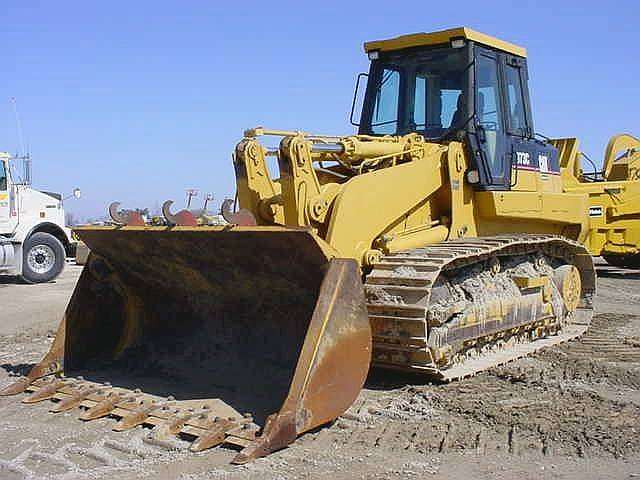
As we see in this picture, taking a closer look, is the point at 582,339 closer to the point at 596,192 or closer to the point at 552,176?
the point at 552,176

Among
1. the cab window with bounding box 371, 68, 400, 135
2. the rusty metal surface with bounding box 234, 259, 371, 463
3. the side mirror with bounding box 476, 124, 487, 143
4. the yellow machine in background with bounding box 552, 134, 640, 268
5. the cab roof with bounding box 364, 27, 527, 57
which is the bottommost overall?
the rusty metal surface with bounding box 234, 259, 371, 463

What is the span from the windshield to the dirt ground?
2.45 meters

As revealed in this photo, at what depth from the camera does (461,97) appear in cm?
784

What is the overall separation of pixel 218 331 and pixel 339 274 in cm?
181

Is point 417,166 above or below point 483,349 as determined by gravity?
above

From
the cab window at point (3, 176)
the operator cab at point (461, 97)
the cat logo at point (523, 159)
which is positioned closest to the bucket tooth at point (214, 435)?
the operator cab at point (461, 97)

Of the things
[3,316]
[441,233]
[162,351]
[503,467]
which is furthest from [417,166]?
[3,316]

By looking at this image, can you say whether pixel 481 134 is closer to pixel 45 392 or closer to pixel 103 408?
pixel 103 408

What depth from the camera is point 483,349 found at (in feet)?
23.5

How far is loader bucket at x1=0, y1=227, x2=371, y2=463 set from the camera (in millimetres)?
5105

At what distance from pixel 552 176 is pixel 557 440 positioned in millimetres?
4661

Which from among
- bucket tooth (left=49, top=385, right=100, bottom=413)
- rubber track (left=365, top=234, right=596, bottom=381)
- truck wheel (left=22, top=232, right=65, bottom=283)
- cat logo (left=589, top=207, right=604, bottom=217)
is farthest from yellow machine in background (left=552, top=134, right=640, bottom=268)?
bucket tooth (left=49, top=385, right=100, bottom=413)

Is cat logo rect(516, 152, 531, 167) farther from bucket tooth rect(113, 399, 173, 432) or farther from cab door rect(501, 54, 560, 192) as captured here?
bucket tooth rect(113, 399, 173, 432)

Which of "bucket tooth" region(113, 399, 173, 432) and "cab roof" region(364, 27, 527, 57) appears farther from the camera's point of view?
"cab roof" region(364, 27, 527, 57)
